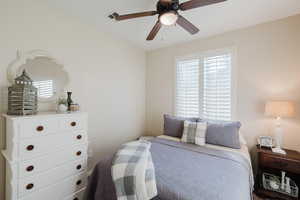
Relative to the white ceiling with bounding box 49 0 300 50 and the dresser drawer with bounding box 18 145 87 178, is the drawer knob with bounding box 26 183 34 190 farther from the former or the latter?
the white ceiling with bounding box 49 0 300 50

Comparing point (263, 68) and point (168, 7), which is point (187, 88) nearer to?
point (263, 68)

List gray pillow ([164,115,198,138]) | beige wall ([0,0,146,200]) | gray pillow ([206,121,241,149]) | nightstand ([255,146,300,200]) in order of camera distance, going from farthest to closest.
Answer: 1. gray pillow ([164,115,198,138])
2. gray pillow ([206,121,241,149])
3. nightstand ([255,146,300,200])
4. beige wall ([0,0,146,200])

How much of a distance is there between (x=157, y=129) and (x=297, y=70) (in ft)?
8.72

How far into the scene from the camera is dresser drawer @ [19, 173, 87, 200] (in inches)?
62.1

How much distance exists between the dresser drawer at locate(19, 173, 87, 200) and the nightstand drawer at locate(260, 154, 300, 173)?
2465 millimetres

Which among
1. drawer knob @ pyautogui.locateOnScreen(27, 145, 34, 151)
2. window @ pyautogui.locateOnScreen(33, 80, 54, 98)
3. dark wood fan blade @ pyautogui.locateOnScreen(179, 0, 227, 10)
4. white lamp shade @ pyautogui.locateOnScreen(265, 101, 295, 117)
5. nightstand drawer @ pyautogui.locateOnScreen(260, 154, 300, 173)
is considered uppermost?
dark wood fan blade @ pyautogui.locateOnScreen(179, 0, 227, 10)

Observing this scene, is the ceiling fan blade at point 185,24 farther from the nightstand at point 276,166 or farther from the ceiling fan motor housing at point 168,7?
the nightstand at point 276,166

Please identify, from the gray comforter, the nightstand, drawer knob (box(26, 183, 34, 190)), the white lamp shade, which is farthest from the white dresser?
the white lamp shade

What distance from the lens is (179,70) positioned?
3236mm

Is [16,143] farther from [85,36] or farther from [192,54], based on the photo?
[192,54]

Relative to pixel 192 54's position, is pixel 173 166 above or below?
below

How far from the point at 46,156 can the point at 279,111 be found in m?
2.96

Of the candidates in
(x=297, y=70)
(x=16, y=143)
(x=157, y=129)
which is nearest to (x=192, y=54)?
(x=297, y=70)

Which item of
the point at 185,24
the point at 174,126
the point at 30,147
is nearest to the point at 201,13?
the point at 185,24
